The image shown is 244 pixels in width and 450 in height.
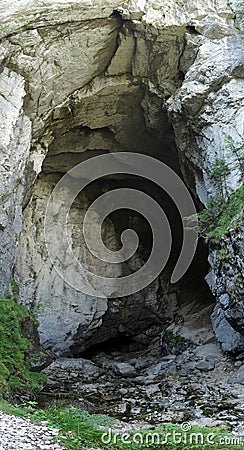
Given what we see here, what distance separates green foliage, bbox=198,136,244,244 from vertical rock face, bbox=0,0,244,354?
0.96 ft

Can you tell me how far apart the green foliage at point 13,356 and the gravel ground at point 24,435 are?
9.50ft

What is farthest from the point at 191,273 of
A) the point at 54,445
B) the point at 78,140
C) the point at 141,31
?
the point at 54,445

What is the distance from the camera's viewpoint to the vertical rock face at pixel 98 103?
1220 cm

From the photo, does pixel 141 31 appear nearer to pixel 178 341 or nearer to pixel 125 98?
pixel 125 98

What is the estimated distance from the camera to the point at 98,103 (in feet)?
51.2

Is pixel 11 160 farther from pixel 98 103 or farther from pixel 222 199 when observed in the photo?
pixel 222 199

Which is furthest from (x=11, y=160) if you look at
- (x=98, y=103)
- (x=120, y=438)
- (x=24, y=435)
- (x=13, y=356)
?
(x=24, y=435)

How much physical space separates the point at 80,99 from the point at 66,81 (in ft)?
3.31

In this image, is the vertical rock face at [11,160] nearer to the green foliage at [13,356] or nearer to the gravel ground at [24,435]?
the green foliage at [13,356]

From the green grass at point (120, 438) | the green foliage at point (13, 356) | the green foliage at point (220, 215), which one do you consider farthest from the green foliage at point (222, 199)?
the green grass at point (120, 438)

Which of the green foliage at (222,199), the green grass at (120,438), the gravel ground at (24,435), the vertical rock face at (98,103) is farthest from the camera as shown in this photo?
the vertical rock face at (98,103)

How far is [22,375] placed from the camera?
27.8ft

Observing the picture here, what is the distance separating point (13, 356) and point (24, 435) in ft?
14.4

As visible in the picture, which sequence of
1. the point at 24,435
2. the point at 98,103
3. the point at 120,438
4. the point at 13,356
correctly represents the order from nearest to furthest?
the point at 24,435 < the point at 120,438 < the point at 13,356 < the point at 98,103
